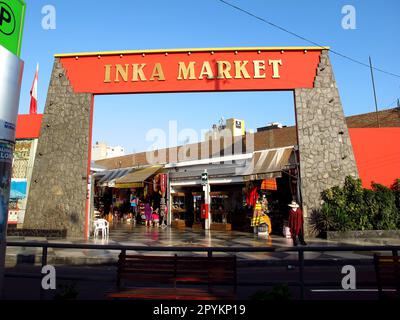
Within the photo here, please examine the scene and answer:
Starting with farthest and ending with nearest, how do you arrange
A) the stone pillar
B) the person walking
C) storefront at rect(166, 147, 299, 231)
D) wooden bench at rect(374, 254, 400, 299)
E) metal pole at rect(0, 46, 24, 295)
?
the person walking, storefront at rect(166, 147, 299, 231), the stone pillar, wooden bench at rect(374, 254, 400, 299), metal pole at rect(0, 46, 24, 295)

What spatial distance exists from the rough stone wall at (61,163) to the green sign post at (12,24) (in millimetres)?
13039

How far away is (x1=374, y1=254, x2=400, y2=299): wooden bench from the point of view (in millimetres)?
5223

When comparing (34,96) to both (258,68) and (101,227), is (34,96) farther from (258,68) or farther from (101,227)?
(258,68)

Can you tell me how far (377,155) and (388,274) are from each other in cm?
1316


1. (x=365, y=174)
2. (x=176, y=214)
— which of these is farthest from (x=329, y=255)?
(x=176, y=214)

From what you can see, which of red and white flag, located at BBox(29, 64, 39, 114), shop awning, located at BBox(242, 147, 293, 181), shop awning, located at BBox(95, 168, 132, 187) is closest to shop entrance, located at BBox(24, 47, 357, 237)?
shop awning, located at BBox(242, 147, 293, 181)

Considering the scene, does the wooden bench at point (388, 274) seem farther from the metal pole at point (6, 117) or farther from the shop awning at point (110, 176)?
the shop awning at point (110, 176)

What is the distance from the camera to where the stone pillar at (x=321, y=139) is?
16.2 metres

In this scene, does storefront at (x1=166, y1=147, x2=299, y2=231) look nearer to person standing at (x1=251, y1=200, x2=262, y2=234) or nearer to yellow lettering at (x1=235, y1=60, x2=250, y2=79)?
person standing at (x1=251, y1=200, x2=262, y2=234)

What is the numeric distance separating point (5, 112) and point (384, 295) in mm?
5686

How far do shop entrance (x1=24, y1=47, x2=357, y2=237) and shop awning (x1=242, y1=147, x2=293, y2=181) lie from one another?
4.79 feet

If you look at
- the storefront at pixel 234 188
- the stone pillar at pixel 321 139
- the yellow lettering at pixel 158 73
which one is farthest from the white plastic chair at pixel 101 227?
the stone pillar at pixel 321 139

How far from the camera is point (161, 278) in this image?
5.50m

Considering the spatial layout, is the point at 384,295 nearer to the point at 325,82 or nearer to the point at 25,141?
the point at 325,82
